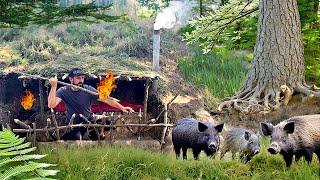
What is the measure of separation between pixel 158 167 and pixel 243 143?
1239mm

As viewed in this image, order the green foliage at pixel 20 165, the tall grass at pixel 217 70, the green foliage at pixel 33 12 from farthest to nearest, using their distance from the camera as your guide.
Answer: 1. the tall grass at pixel 217 70
2. the green foliage at pixel 33 12
3. the green foliage at pixel 20 165

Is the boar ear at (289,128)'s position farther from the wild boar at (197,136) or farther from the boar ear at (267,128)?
the wild boar at (197,136)

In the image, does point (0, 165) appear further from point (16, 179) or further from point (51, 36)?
point (51, 36)

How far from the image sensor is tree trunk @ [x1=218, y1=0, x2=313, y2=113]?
1043cm

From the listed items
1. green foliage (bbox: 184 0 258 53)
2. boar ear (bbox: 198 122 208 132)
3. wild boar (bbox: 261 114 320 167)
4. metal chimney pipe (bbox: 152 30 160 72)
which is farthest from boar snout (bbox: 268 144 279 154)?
metal chimney pipe (bbox: 152 30 160 72)

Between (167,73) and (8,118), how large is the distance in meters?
4.56

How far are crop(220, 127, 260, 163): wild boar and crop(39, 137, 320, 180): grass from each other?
0.15 metres

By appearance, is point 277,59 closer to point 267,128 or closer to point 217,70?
point 217,70

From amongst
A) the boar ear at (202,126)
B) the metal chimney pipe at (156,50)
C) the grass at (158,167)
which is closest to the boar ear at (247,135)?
the grass at (158,167)

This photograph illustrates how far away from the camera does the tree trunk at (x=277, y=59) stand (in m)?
10.4

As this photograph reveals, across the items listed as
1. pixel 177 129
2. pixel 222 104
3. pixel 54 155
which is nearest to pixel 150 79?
pixel 222 104

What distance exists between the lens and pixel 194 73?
46.2 ft

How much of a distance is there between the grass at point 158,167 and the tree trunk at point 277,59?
152 inches

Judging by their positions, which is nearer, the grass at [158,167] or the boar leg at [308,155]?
the grass at [158,167]
